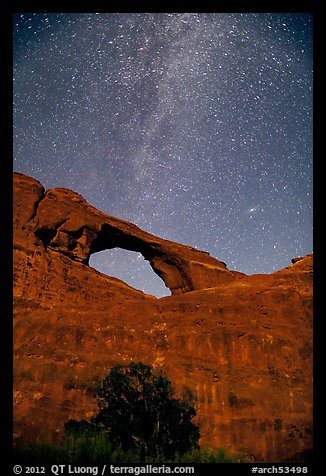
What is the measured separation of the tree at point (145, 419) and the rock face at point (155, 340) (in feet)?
17.6

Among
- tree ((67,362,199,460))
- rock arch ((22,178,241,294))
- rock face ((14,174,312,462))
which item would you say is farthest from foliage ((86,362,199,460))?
rock arch ((22,178,241,294))

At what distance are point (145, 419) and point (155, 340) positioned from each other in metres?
13.4

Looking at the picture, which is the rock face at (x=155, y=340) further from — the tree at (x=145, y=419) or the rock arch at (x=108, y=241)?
the tree at (x=145, y=419)

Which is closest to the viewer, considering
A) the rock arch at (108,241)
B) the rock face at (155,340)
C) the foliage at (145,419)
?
the foliage at (145,419)

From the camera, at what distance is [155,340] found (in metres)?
28.3

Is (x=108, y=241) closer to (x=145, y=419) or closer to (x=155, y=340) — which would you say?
(x=155, y=340)

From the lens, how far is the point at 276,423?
76.2 ft

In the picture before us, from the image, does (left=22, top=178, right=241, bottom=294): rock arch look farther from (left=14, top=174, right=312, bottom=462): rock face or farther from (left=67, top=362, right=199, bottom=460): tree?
(left=67, top=362, right=199, bottom=460): tree

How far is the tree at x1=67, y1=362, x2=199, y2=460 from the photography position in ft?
44.5

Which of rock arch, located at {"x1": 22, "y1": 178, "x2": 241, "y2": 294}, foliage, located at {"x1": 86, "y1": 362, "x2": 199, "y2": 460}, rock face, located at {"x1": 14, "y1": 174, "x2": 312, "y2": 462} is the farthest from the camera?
rock arch, located at {"x1": 22, "y1": 178, "x2": 241, "y2": 294}

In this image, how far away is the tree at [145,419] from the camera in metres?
13.6

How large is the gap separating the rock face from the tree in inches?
211

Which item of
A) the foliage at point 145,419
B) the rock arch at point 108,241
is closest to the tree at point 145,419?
the foliage at point 145,419

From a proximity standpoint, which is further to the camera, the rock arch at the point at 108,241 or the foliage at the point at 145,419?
the rock arch at the point at 108,241
